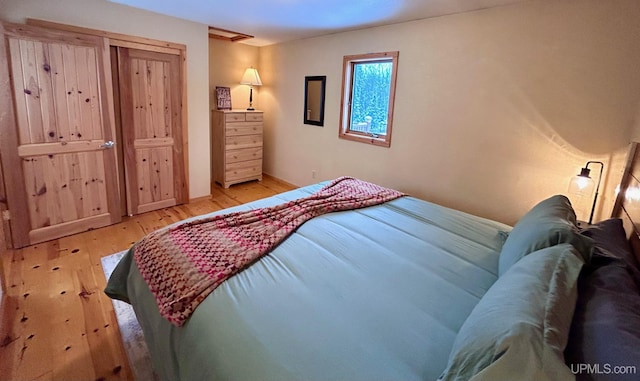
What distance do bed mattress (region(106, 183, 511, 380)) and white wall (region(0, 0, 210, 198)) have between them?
2559 mm

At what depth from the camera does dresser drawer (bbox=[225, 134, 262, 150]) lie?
4664 millimetres

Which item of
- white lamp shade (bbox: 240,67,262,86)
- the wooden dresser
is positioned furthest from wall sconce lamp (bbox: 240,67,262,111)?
the wooden dresser

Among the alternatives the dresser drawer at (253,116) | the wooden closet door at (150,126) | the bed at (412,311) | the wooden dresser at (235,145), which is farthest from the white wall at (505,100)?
the wooden closet door at (150,126)

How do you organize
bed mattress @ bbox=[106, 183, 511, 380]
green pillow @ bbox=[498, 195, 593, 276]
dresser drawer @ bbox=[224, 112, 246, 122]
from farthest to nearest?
dresser drawer @ bbox=[224, 112, 246, 122] → green pillow @ bbox=[498, 195, 593, 276] → bed mattress @ bbox=[106, 183, 511, 380]

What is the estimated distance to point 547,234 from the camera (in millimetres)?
1311

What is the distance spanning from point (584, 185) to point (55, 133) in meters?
4.39

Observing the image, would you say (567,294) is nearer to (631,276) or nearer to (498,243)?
(631,276)

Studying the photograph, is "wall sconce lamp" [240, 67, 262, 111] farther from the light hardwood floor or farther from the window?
the light hardwood floor

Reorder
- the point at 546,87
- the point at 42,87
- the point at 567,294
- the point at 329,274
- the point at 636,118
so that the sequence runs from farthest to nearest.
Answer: the point at 42,87, the point at 546,87, the point at 636,118, the point at 329,274, the point at 567,294

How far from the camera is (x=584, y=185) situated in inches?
85.7

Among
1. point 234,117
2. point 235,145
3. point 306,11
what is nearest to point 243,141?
point 235,145

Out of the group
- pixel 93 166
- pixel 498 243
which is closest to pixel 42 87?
pixel 93 166

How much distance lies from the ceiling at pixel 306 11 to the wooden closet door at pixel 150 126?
570mm

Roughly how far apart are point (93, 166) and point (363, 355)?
10.9 ft
